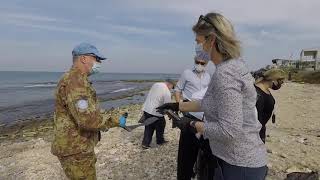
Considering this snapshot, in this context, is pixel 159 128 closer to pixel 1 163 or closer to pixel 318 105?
pixel 1 163

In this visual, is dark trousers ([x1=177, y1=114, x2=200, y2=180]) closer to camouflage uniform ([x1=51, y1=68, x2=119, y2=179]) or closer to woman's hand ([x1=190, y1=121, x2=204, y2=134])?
camouflage uniform ([x1=51, y1=68, x2=119, y2=179])

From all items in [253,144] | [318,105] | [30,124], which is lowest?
[30,124]

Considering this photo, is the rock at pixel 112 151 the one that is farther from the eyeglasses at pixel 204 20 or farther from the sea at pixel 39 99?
the eyeglasses at pixel 204 20

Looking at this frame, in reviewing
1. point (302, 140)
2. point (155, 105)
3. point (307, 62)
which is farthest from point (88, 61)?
point (307, 62)

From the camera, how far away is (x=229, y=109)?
8.82 ft

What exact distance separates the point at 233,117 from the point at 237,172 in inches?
17.5

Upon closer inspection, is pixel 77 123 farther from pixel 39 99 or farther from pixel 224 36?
pixel 39 99

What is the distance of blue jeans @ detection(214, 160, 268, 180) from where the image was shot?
2898 mm

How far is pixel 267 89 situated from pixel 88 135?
2458 millimetres

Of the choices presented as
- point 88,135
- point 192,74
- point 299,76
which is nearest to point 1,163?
point 192,74

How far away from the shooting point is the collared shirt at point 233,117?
2.71 meters

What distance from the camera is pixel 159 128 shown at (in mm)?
9336

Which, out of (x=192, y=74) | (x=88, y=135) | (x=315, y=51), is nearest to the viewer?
(x=88, y=135)

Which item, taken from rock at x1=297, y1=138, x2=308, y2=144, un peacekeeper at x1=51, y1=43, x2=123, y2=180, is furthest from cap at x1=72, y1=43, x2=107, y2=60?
rock at x1=297, y1=138, x2=308, y2=144
